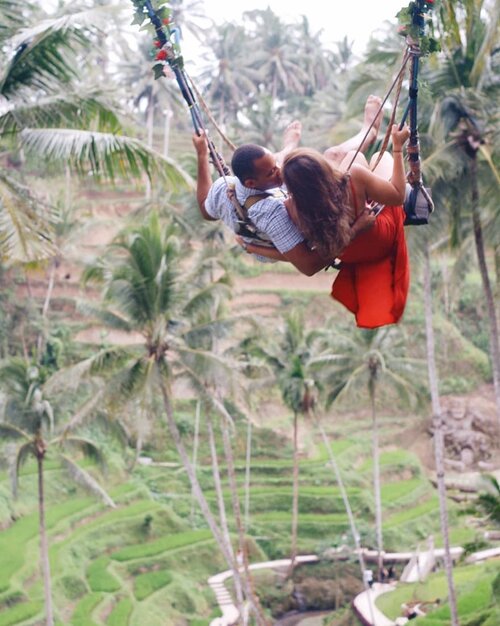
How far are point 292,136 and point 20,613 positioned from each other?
48.9ft

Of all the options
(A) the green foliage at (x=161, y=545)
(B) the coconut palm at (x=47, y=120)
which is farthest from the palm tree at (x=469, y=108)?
(A) the green foliage at (x=161, y=545)

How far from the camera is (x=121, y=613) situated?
59.3ft

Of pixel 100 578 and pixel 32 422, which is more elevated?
pixel 32 422

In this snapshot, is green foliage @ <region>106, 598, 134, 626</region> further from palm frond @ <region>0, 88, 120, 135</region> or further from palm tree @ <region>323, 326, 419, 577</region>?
palm frond @ <region>0, 88, 120, 135</region>

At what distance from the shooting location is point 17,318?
32188mm

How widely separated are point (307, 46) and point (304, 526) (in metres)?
30.3

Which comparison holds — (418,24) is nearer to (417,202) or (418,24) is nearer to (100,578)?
(417,202)

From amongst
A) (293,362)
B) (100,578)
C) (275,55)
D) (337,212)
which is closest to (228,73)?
(275,55)

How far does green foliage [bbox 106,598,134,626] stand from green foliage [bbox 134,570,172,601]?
39.8 inches

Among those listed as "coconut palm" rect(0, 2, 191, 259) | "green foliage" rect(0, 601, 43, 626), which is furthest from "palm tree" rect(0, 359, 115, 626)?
"coconut palm" rect(0, 2, 191, 259)

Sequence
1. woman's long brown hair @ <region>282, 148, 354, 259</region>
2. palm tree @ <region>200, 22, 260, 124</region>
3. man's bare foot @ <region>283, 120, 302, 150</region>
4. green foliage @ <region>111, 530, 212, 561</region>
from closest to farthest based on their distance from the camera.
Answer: woman's long brown hair @ <region>282, 148, 354, 259</region> < man's bare foot @ <region>283, 120, 302, 150</region> < green foliage @ <region>111, 530, 212, 561</region> < palm tree @ <region>200, 22, 260, 124</region>

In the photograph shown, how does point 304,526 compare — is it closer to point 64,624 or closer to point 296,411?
point 296,411

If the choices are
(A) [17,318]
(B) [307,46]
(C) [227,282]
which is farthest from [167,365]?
(B) [307,46]

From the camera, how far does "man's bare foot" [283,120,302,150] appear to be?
11.4ft
